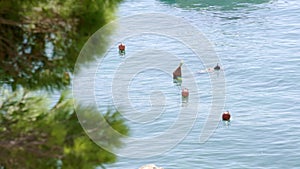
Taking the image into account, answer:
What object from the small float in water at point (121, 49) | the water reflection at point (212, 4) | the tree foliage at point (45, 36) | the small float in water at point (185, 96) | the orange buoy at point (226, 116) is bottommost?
the orange buoy at point (226, 116)

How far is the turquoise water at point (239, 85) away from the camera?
13.9 m

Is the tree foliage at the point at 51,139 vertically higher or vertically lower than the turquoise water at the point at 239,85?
higher

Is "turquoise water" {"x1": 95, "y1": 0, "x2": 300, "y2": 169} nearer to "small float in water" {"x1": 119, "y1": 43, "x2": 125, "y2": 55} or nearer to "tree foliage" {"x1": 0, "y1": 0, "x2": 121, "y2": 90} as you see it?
"small float in water" {"x1": 119, "y1": 43, "x2": 125, "y2": 55}

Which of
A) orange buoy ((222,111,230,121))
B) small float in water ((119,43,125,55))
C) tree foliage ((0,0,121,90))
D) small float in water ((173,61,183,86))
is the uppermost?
tree foliage ((0,0,121,90))

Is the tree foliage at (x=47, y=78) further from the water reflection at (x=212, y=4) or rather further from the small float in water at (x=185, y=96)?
the water reflection at (x=212, y=4)

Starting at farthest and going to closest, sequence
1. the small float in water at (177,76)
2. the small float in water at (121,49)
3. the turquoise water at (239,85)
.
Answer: the small float in water at (121,49) → the small float in water at (177,76) → the turquoise water at (239,85)

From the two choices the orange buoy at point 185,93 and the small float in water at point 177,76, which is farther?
the small float in water at point 177,76

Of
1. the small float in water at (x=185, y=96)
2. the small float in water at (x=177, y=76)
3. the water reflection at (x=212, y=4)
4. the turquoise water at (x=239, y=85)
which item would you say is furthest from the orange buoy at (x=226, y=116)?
the water reflection at (x=212, y=4)

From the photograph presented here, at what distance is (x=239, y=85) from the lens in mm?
18078

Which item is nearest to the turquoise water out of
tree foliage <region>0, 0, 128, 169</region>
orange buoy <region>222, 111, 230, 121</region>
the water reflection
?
the water reflection

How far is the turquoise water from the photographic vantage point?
45.7 feet

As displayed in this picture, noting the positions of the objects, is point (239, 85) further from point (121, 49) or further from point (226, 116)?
point (121, 49)

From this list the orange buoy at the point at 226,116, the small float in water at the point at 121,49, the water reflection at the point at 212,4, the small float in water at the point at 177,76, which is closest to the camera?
the orange buoy at the point at 226,116

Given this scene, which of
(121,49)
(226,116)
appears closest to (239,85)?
(226,116)
